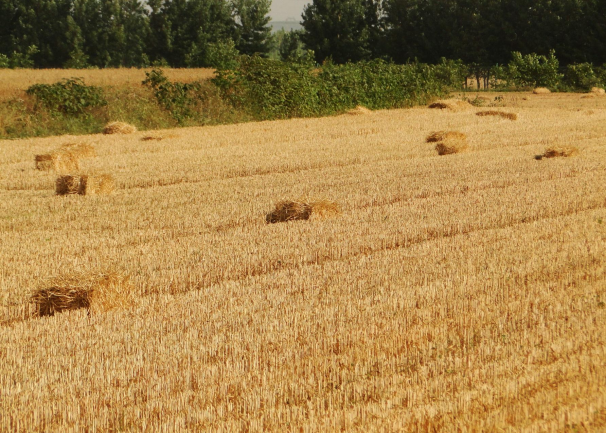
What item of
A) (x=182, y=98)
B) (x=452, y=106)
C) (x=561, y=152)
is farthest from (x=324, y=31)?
(x=561, y=152)

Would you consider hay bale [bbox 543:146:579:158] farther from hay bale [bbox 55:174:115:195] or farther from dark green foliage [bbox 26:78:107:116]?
dark green foliage [bbox 26:78:107:116]

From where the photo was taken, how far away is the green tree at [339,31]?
68.4m

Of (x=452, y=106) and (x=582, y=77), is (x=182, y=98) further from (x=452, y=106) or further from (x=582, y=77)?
(x=582, y=77)

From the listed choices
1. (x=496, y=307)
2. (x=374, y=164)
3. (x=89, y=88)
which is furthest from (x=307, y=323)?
(x=89, y=88)

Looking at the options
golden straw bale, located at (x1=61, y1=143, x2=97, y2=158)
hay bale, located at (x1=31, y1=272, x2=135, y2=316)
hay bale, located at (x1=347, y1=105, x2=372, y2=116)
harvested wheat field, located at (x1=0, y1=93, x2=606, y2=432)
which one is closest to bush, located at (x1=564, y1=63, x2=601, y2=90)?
hay bale, located at (x1=347, y1=105, x2=372, y2=116)

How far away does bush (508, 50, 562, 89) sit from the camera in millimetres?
48812

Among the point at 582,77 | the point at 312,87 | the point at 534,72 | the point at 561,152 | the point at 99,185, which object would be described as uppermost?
the point at 534,72

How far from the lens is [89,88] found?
92.1 feet

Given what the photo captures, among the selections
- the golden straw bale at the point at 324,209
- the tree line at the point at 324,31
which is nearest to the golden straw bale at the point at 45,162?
the golden straw bale at the point at 324,209

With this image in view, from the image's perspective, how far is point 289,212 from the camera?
12148mm

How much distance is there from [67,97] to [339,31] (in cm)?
4539

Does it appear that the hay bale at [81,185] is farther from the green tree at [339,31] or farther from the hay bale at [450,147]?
the green tree at [339,31]

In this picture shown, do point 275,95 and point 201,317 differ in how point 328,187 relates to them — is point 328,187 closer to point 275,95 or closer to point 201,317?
point 201,317

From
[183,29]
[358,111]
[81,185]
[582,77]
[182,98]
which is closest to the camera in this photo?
[81,185]
